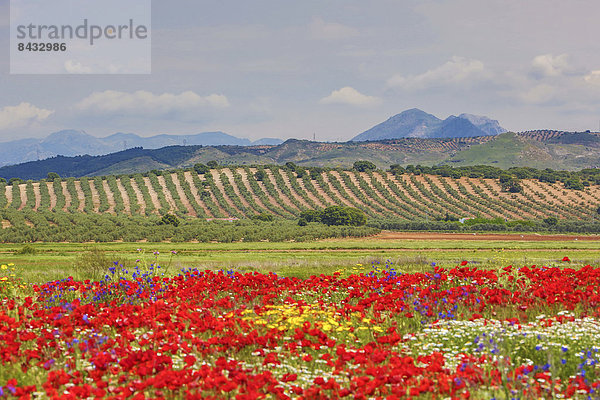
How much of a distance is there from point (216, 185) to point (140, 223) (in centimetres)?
4711

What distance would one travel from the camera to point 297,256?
38.7 m

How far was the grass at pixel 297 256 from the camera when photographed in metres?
27.5

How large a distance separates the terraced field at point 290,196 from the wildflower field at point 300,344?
80147 mm

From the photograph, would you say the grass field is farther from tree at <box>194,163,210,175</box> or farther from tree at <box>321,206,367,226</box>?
tree at <box>194,163,210,175</box>

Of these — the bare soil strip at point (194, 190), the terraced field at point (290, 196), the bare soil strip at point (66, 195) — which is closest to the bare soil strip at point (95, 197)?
the terraced field at point (290, 196)

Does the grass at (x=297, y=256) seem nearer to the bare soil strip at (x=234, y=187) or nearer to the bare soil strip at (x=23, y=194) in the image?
the bare soil strip at (x=23, y=194)

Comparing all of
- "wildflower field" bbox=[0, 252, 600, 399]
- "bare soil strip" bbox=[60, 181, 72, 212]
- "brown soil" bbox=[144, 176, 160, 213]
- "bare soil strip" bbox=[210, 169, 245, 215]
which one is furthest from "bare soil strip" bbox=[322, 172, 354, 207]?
"wildflower field" bbox=[0, 252, 600, 399]

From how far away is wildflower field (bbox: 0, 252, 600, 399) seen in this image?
6977mm

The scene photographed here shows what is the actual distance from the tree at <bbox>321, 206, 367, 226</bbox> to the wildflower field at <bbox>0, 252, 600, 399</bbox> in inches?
2380

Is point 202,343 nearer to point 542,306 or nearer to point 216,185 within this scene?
point 542,306

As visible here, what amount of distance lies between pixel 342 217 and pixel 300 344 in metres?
67.0

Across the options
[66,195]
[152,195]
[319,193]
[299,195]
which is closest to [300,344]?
[152,195]

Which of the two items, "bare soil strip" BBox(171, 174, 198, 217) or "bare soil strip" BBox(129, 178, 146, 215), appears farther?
"bare soil strip" BBox(171, 174, 198, 217)

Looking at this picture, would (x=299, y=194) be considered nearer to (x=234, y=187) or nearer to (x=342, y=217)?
(x=234, y=187)
